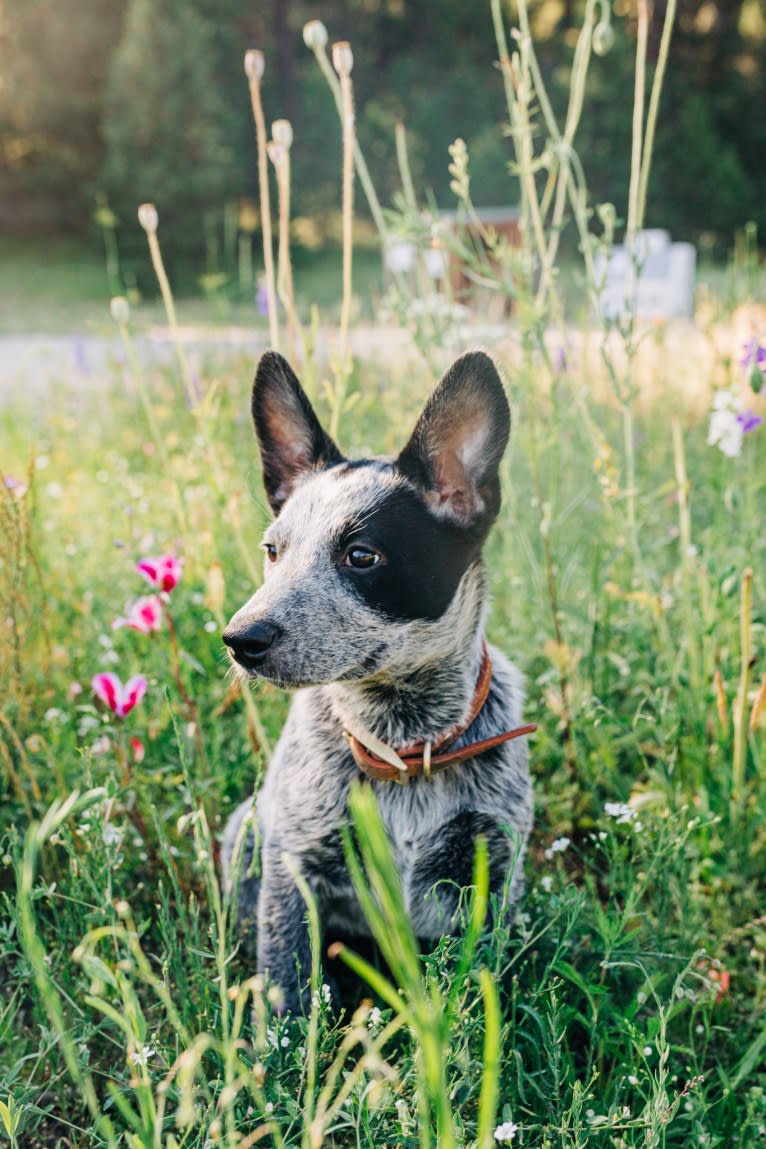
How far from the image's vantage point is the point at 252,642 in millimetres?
1464

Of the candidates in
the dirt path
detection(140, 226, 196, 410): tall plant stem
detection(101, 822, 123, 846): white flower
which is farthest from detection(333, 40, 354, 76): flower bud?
the dirt path

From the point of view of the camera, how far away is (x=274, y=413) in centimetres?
187

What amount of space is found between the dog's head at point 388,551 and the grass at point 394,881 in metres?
0.28

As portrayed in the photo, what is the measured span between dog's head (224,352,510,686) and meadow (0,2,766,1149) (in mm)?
204

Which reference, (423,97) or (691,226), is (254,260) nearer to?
(423,97)

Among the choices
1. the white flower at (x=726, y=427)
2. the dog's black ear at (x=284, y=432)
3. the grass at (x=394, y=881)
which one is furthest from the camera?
the white flower at (x=726, y=427)

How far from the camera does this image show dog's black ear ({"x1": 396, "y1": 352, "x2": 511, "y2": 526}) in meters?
1.59

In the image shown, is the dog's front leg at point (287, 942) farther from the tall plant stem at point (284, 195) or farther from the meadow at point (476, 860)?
the tall plant stem at point (284, 195)

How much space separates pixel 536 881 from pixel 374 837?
1481mm

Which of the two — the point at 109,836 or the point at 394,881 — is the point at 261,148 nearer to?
the point at 109,836

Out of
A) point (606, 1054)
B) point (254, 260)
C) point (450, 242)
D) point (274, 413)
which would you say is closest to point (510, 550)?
point (450, 242)

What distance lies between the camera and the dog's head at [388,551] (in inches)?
60.9

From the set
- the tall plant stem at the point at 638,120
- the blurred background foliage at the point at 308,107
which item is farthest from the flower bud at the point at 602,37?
the blurred background foliage at the point at 308,107

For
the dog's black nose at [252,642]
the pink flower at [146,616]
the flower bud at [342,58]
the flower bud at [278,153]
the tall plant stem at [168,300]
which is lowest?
the pink flower at [146,616]
